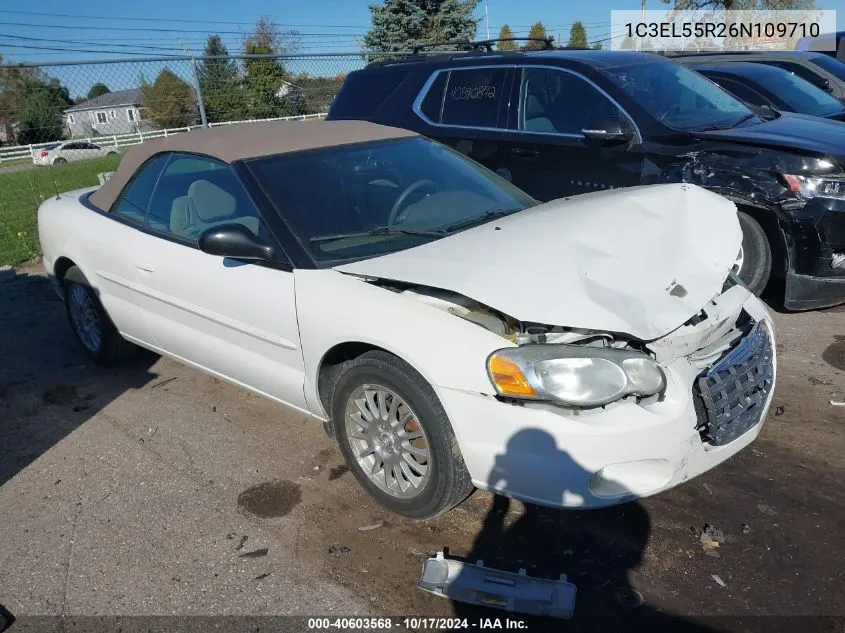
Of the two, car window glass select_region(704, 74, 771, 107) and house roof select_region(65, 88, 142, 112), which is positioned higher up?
house roof select_region(65, 88, 142, 112)

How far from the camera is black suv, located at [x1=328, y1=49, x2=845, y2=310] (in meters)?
4.80

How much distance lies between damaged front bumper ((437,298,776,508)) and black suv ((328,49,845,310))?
2363 mm

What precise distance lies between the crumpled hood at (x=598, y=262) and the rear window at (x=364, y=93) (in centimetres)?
367

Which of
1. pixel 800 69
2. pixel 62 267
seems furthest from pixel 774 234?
pixel 800 69

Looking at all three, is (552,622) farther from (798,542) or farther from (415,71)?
(415,71)

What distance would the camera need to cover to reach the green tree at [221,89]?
38.8 feet

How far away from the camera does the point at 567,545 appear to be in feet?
9.68

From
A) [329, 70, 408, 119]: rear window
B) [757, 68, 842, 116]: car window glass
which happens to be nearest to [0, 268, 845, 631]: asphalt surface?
[329, 70, 408, 119]: rear window

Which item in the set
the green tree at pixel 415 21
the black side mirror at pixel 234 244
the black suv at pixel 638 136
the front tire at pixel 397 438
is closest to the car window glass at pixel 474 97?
the black suv at pixel 638 136

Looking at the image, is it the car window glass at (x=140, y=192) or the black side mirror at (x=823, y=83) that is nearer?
the car window glass at (x=140, y=192)

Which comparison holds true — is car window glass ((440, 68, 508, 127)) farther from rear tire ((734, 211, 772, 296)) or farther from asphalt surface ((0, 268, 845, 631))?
asphalt surface ((0, 268, 845, 631))

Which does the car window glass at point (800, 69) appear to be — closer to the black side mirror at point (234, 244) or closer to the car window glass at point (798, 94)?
the car window glass at point (798, 94)

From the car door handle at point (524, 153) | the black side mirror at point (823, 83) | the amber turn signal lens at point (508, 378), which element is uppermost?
the black side mirror at point (823, 83)

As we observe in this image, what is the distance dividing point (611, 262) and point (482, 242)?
0.57 metres
